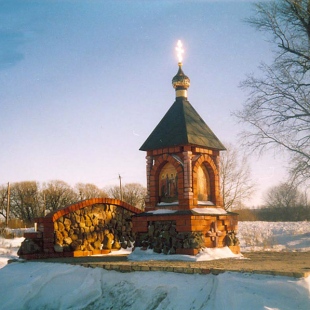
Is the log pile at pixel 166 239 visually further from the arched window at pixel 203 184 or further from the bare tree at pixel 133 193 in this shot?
the bare tree at pixel 133 193

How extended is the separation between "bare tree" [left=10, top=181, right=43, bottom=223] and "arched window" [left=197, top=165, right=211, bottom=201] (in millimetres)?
30447

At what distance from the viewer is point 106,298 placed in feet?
22.1

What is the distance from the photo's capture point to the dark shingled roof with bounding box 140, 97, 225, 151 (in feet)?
33.9

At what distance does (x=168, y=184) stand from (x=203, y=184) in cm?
98

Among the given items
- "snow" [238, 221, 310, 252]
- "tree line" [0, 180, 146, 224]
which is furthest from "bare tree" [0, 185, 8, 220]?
"snow" [238, 221, 310, 252]

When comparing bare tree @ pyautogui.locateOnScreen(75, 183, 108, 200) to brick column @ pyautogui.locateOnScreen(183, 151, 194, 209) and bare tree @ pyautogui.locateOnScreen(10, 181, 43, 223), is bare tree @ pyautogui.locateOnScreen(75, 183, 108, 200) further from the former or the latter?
brick column @ pyautogui.locateOnScreen(183, 151, 194, 209)

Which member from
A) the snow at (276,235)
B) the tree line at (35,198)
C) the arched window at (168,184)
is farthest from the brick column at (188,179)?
the tree line at (35,198)

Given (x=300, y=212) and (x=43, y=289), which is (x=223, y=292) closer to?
(x=43, y=289)

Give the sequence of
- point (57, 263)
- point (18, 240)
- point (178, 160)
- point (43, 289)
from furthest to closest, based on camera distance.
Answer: point (18, 240) < point (178, 160) < point (57, 263) < point (43, 289)

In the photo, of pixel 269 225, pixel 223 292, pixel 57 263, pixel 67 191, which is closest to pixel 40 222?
pixel 57 263

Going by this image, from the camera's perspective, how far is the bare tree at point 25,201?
38781mm

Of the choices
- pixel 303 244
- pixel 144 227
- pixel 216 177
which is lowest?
pixel 303 244

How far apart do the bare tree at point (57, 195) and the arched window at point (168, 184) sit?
29.2 meters

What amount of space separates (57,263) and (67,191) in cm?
3193
